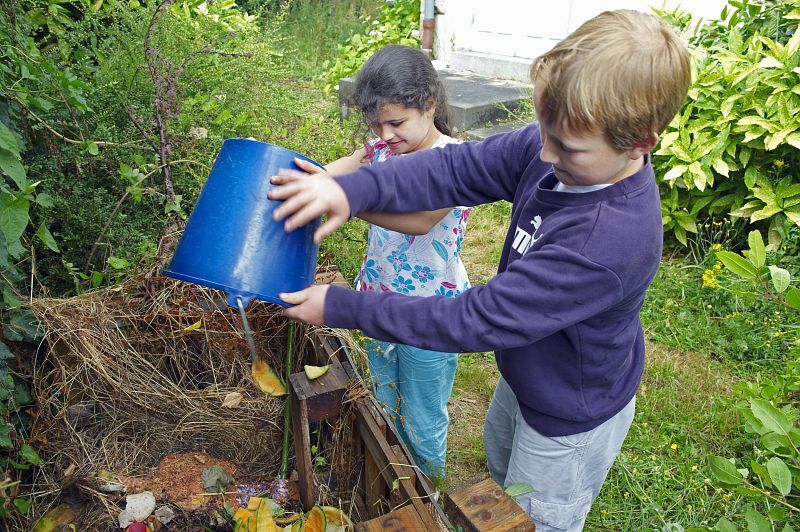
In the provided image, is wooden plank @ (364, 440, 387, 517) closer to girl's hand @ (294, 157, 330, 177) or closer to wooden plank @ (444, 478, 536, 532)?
wooden plank @ (444, 478, 536, 532)

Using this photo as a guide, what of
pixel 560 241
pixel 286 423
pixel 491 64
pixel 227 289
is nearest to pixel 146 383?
pixel 286 423

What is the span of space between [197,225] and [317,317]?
0.33 metres

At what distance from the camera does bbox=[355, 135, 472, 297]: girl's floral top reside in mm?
1954

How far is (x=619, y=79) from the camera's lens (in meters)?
1.04

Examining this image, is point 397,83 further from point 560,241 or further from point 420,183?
point 560,241

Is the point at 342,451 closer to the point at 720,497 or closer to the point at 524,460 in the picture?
the point at 524,460

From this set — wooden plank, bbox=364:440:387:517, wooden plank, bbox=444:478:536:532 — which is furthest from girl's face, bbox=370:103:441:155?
wooden plank, bbox=444:478:536:532

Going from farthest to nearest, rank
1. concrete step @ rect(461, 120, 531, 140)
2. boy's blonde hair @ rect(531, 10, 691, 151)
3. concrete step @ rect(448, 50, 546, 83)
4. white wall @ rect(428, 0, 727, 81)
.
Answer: concrete step @ rect(448, 50, 546, 83) < white wall @ rect(428, 0, 727, 81) < concrete step @ rect(461, 120, 531, 140) < boy's blonde hair @ rect(531, 10, 691, 151)

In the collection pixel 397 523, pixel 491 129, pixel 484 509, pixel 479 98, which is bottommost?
pixel 491 129

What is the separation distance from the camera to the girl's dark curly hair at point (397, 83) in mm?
1848

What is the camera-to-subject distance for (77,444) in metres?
1.71

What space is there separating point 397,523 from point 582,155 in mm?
798

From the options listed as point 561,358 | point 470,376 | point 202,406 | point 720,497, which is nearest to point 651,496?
point 720,497

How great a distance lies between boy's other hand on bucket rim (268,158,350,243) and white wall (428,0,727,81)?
15.2 ft
